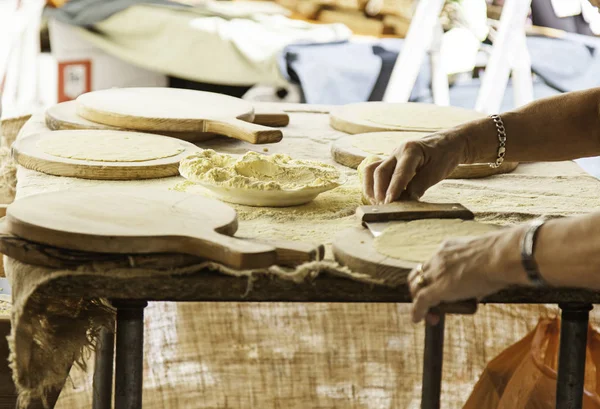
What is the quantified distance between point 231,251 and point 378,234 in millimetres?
289

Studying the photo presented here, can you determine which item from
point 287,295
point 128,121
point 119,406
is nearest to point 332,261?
point 287,295

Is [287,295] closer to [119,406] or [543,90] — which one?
[119,406]

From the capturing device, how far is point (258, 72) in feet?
15.3

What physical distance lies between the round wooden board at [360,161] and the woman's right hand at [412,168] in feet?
0.60

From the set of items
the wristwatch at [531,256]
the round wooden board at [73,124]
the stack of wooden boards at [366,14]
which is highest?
the wristwatch at [531,256]

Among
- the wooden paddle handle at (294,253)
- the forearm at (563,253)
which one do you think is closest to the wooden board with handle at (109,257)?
the wooden paddle handle at (294,253)

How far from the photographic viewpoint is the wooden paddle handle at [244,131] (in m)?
2.04

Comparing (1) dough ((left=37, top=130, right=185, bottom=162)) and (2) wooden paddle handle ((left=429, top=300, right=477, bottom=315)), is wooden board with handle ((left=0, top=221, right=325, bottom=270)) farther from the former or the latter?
(1) dough ((left=37, top=130, right=185, bottom=162))

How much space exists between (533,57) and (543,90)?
192mm

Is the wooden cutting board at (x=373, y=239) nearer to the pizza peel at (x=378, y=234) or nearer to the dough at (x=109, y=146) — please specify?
the pizza peel at (x=378, y=234)

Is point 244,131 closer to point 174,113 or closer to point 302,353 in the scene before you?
point 174,113

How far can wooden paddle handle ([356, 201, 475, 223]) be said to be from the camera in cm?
146

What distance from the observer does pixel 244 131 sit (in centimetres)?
206

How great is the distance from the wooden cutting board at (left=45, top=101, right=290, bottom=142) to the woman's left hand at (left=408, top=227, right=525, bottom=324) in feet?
3.51
